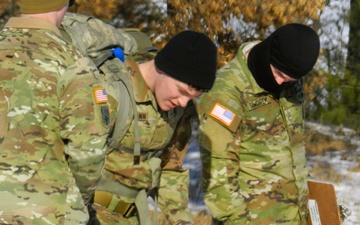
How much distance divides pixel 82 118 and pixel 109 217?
0.87 meters

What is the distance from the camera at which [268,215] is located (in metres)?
4.42

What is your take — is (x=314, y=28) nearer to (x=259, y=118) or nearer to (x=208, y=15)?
(x=208, y=15)

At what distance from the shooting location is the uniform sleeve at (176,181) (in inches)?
160

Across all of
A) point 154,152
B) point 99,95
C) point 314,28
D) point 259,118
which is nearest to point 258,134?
point 259,118

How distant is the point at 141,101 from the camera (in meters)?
3.73

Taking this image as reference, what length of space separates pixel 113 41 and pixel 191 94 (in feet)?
1.38

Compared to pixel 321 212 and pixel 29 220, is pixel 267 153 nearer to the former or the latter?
pixel 321 212

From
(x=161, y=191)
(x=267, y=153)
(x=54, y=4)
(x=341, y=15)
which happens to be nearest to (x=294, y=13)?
(x=341, y=15)

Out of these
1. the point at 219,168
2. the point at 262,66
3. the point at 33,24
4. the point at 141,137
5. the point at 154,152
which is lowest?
the point at 219,168

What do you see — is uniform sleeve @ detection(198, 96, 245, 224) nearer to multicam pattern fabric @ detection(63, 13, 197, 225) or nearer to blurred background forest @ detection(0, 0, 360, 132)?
multicam pattern fabric @ detection(63, 13, 197, 225)

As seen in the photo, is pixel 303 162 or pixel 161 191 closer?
pixel 161 191

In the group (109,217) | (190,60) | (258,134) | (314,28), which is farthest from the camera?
(314,28)

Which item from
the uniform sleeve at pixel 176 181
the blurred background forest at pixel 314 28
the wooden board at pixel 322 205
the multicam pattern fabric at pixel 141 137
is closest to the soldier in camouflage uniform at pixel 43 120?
the multicam pattern fabric at pixel 141 137

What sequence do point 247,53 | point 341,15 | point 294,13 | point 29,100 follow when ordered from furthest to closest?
point 341,15 → point 294,13 → point 247,53 → point 29,100
